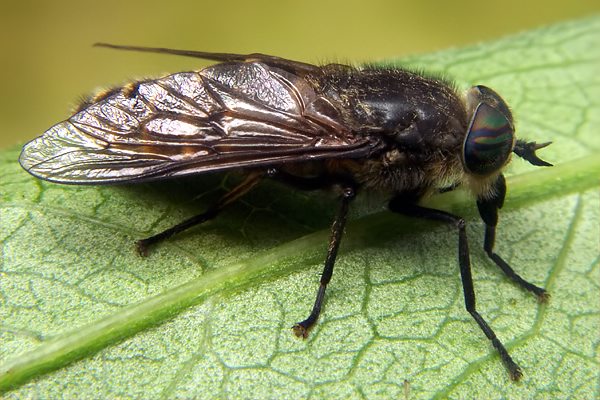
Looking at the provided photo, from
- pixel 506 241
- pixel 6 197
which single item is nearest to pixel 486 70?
pixel 506 241

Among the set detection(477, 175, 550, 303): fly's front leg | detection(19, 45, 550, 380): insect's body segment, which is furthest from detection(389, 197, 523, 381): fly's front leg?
detection(477, 175, 550, 303): fly's front leg

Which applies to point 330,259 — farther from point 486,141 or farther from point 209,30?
point 209,30

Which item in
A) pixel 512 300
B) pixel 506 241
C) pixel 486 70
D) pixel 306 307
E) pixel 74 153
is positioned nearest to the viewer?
pixel 74 153

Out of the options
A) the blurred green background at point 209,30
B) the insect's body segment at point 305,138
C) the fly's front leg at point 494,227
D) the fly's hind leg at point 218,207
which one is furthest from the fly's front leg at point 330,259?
the blurred green background at point 209,30

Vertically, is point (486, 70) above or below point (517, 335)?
above

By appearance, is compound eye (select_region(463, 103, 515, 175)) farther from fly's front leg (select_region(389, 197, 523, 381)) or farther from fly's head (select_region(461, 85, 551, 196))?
fly's front leg (select_region(389, 197, 523, 381))

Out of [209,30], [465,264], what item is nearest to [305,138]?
[465,264]

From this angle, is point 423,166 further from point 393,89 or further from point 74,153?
point 74,153

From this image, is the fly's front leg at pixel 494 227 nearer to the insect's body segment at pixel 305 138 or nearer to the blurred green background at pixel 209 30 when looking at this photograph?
the insect's body segment at pixel 305 138
